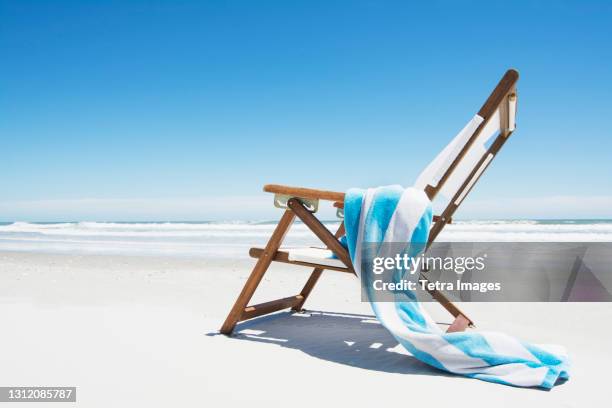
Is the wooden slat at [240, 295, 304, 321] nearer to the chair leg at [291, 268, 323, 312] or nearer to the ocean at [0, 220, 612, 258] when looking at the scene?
the chair leg at [291, 268, 323, 312]

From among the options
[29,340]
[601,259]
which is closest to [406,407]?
[29,340]

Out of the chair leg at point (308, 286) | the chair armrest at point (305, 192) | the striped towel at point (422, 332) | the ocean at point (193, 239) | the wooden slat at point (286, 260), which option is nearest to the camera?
the striped towel at point (422, 332)

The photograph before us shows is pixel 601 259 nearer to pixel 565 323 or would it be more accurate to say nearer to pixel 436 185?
pixel 565 323

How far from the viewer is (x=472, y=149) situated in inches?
114

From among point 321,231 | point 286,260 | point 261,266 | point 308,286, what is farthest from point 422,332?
point 308,286

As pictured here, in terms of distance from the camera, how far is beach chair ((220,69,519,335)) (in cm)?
266

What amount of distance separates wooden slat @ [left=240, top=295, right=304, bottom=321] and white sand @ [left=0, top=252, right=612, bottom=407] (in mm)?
108

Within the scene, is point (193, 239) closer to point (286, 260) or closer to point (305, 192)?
point (286, 260)

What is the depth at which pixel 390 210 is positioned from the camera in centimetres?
260

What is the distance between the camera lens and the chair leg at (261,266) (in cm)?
294

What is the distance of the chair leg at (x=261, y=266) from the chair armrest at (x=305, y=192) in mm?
142

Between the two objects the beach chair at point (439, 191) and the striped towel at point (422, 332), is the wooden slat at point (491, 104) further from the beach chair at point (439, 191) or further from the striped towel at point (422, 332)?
the striped towel at point (422, 332)

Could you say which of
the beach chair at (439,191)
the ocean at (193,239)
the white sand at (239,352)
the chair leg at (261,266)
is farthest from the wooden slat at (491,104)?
the ocean at (193,239)

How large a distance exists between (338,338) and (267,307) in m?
0.59
